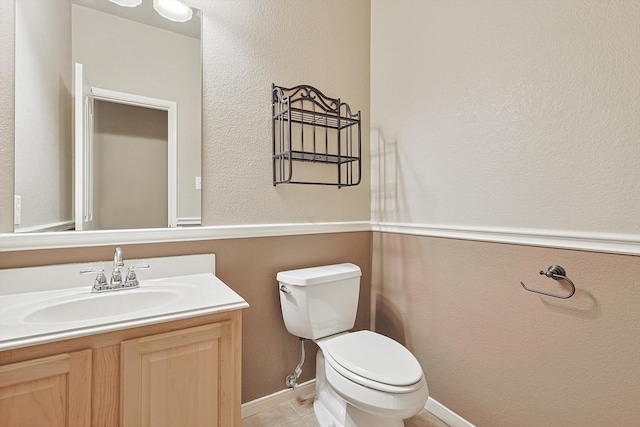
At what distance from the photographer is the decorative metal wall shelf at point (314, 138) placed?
1655mm

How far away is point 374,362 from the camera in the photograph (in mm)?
1251

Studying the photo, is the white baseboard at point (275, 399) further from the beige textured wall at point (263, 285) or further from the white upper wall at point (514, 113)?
the white upper wall at point (514, 113)

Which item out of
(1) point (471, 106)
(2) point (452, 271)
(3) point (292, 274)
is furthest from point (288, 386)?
(1) point (471, 106)

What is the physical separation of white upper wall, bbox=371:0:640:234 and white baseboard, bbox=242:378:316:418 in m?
1.13

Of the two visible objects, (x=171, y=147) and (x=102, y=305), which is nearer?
(x=102, y=305)

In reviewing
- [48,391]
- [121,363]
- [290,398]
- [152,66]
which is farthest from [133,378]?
[152,66]

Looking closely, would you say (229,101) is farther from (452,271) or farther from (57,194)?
(452,271)

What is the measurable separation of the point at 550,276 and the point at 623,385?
38 centimetres

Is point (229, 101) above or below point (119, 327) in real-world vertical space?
above

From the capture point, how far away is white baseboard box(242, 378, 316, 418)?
5.18ft

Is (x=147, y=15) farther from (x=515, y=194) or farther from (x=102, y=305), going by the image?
(x=515, y=194)

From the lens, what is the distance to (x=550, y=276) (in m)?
1.14

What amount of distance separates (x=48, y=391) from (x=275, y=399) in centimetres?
113

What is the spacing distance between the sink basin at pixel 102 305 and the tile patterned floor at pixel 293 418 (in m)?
0.85
